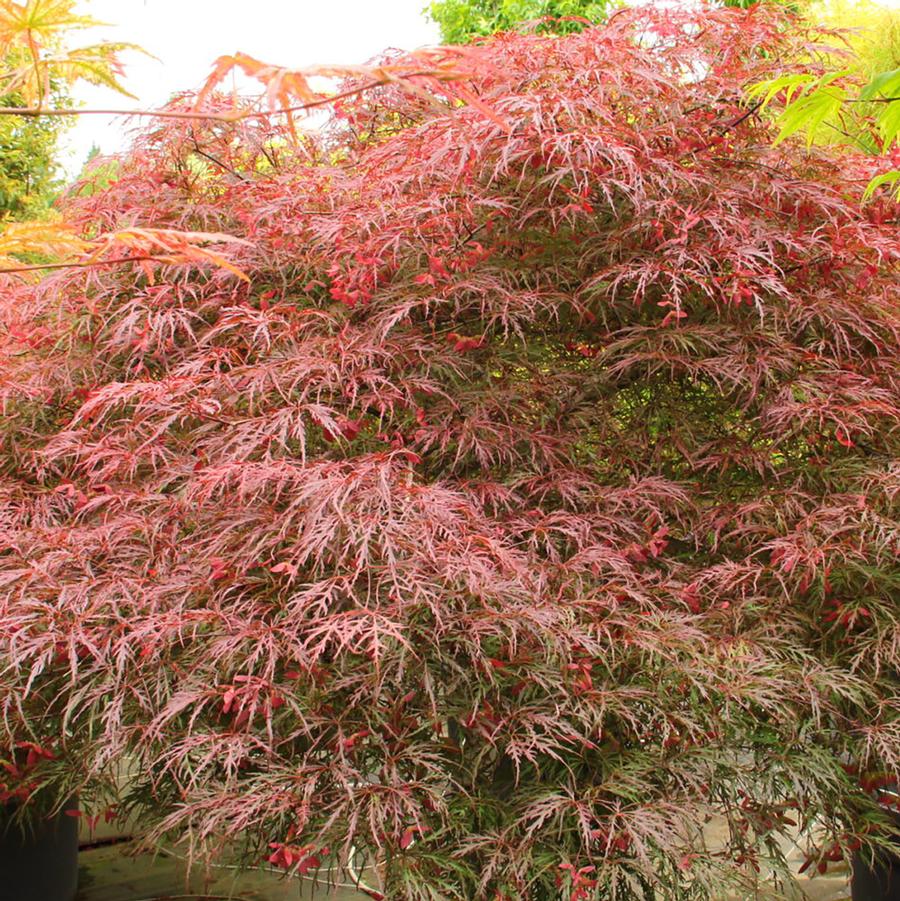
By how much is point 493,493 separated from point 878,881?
1227mm

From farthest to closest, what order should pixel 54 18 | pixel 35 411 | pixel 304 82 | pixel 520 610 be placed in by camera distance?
pixel 35 411
pixel 520 610
pixel 54 18
pixel 304 82

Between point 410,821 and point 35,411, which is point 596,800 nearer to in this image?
point 410,821

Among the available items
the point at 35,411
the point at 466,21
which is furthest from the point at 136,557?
the point at 466,21

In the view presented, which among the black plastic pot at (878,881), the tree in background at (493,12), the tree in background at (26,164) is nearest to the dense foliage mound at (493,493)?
the black plastic pot at (878,881)

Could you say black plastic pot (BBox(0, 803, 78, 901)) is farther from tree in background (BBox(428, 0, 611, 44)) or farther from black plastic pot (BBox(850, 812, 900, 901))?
tree in background (BBox(428, 0, 611, 44))

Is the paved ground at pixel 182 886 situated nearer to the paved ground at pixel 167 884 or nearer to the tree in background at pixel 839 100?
the paved ground at pixel 167 884

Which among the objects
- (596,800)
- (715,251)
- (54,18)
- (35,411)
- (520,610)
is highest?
(54,18)

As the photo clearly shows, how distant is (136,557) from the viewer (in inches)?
74.2

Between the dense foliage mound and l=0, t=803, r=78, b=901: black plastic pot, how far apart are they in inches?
20.3

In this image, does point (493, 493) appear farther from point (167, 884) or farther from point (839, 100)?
point (167, 884)

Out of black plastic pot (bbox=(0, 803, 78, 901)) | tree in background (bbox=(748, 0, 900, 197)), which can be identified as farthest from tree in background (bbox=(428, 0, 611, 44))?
black plastic pot (bbox=(0, 803, 78, 901))

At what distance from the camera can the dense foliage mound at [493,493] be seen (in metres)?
1.62

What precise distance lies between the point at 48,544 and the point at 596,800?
109 centimetres

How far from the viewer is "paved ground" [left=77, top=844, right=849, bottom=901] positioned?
2.64m
